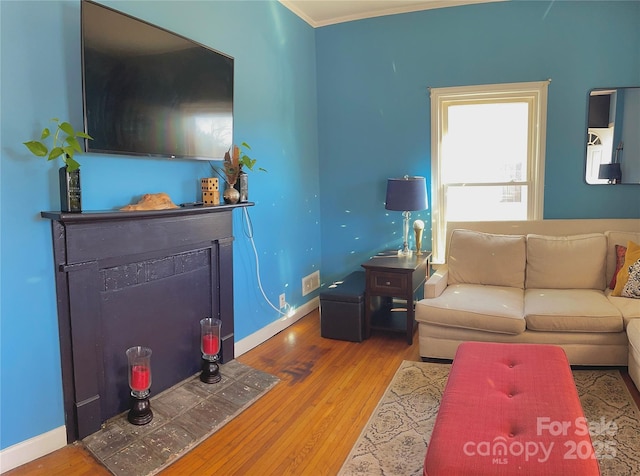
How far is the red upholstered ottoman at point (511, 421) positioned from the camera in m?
1.50

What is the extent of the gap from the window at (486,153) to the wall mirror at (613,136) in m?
0.36

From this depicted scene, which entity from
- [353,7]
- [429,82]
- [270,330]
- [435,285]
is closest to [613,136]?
[429,82]

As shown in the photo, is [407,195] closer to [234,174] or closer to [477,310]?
[477,310]

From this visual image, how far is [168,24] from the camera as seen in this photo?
2.70m

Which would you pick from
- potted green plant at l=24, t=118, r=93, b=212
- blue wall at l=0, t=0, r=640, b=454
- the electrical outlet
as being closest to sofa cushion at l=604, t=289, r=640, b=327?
blue wall at l=0, t=0, r=640, b=454

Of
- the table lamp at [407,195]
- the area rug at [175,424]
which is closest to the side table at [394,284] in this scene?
the table lamp at [407,195]

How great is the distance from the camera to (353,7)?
4.05 meters

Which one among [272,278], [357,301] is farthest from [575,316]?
[272,278]

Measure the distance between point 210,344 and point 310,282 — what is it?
5.74 ft

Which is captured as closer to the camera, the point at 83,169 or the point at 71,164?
the point at 71,164

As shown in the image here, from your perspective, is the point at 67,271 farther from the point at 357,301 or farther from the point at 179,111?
the point at 357,301

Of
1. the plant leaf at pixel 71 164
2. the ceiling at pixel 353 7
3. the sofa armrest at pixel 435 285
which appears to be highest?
the ceiling at pixel 353 7

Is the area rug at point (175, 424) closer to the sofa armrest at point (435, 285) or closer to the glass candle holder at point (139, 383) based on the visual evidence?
the glass candle holder at point (139, 383)

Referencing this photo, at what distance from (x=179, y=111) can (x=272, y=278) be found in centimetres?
159
